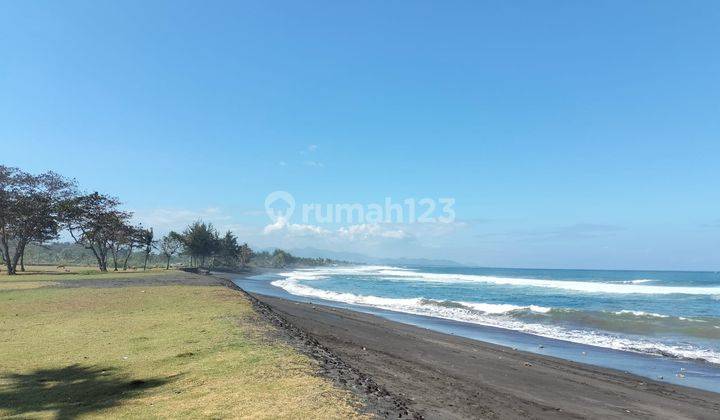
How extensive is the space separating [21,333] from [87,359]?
4367 mm

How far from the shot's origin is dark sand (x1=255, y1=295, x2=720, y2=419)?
7.75 meters

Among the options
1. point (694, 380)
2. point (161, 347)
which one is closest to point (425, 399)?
point (161, 347)

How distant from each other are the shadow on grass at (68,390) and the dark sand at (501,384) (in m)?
4.22

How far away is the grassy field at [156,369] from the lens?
20.1 feet

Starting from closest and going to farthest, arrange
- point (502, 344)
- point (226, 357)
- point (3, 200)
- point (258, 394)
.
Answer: point (258, 394) < point (226, 357) < point (502, 344) < point (3, 200)

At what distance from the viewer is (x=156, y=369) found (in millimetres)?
8102

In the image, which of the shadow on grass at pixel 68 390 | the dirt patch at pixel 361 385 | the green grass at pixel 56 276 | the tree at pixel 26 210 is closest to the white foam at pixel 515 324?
the dirt patch at pixel 361 385

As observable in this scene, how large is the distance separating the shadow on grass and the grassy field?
15 mm

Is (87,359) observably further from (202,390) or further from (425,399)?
(425,399)

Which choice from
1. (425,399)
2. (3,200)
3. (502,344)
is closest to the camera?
(425,399)

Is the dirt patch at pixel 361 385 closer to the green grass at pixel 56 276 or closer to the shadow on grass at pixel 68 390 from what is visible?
the shadow on grass at pixel 68 390

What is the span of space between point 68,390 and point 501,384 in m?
8.35

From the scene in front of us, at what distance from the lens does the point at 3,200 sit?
44875 mm

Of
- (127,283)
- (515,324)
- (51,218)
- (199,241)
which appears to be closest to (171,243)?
(199,241)
